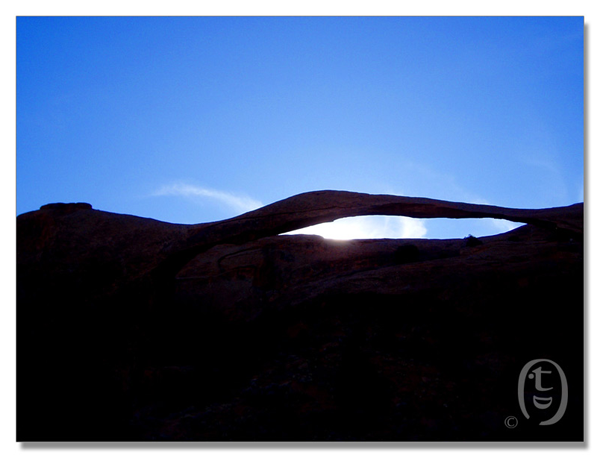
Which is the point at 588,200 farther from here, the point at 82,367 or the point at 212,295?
the point at 212,295

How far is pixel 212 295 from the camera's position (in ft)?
54.3

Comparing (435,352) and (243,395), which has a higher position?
(435,352)

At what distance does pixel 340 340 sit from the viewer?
10.7m

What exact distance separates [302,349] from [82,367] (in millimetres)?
4089

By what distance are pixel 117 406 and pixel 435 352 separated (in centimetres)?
577

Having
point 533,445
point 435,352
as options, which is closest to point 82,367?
point 435,352

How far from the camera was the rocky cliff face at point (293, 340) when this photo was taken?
8.45 metres

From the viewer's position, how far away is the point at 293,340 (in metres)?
11.1

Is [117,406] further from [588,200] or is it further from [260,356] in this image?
[588,200]

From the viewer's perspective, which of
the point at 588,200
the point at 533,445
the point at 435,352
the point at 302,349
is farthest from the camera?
the point at 302,349

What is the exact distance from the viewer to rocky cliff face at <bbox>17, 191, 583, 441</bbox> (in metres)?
8.45

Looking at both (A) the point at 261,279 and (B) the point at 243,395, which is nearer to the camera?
(B) the point at 243,395

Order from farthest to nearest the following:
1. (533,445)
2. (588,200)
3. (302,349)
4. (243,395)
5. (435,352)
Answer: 1. (302,349)
2. (435,352)
3. (243,395)
4. (588,200)
5. (533,445)
